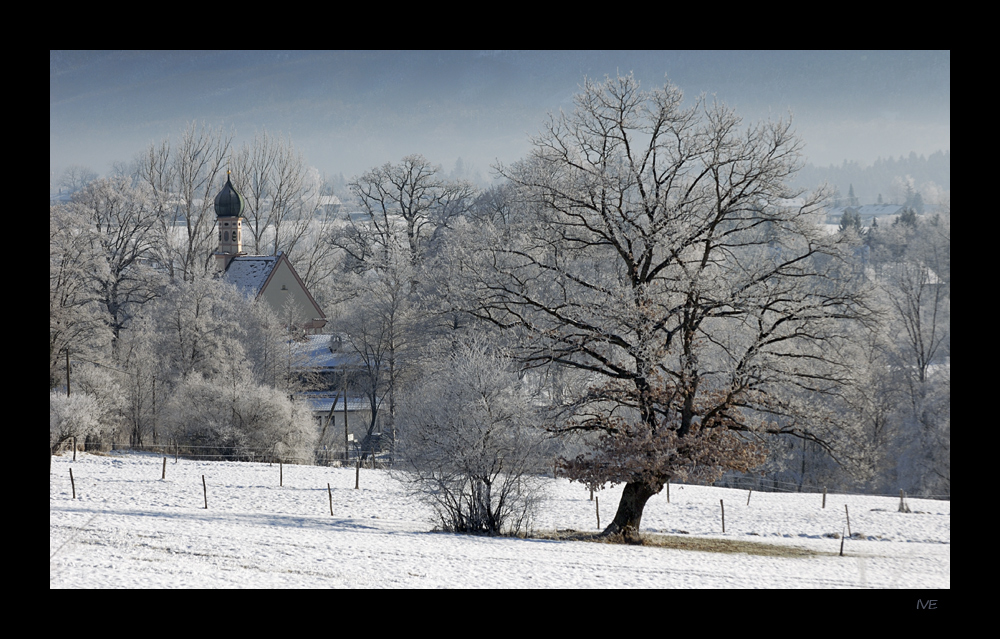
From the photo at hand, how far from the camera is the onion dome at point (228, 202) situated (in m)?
42.1

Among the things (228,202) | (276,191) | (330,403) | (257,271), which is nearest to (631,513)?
(330,403)

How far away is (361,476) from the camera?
69.6 ft

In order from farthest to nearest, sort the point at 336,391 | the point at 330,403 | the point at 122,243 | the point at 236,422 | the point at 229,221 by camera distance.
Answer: the point at 229,221 < the point at 330,403 < the point at 336,391 < the point at 122,243 < the point at 236,422

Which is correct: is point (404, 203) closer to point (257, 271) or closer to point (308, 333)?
point (308, 333)

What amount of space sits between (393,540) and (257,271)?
3165 cm

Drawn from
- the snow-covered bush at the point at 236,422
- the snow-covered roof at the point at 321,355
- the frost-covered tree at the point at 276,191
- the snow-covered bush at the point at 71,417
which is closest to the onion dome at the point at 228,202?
the frost-covered tree at the point at 276,191

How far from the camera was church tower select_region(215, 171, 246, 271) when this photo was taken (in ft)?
138

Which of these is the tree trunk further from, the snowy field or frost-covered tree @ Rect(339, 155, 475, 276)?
frost-covered tree @ Rect(339, 155, 475, 276)

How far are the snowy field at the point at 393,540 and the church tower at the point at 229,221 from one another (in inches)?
923

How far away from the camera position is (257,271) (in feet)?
132

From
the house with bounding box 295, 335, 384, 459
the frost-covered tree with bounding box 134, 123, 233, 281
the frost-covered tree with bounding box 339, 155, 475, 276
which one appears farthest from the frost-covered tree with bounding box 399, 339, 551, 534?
the frost-covered tree with bounding box 134, 123, 233, 281

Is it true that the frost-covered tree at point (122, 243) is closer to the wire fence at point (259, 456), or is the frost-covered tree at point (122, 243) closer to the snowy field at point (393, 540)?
the wire fence at point (259, 456)
